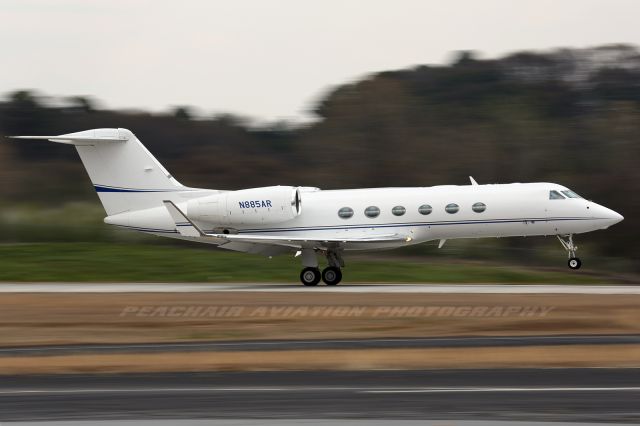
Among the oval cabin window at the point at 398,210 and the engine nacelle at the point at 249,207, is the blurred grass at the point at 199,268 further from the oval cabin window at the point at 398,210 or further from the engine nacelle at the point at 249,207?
the oval cabin window at the point at 398,210

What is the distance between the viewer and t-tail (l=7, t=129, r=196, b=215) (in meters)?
29.7

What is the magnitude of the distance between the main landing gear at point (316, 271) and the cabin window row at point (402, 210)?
1.14m

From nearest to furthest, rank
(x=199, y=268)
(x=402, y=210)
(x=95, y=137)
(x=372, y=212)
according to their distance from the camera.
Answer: (x=402, y=210) < (x=372, y=212) < (x=95, y=137) < (x=199, y=268)

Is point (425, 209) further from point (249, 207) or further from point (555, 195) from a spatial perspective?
point (249, 207)

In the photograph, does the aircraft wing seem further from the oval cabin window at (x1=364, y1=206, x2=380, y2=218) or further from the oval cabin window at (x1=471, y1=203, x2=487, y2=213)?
the oval cabin window at (x1=471, y1=203, x2=487, y2=213)

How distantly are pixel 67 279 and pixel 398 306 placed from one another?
1780 centimetres

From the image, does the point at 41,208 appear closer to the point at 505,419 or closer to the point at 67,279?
the point at 67,279

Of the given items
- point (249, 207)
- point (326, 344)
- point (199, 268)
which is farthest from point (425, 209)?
point (199, 268)

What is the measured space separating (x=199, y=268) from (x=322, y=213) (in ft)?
35.0

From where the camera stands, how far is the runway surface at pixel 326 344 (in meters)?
16.7

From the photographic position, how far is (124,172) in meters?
29.8

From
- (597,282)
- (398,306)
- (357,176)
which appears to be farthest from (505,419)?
(357,176)

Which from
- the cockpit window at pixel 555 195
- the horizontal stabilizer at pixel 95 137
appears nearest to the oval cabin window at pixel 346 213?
the cockpit window at pixel 555 195

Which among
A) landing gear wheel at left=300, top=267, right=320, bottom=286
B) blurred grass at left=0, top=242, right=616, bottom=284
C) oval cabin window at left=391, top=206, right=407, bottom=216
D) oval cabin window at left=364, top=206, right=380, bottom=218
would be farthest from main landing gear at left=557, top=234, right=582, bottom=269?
landing gear wheel at left=300, top=267, right=320, bottom=286
